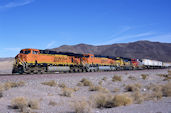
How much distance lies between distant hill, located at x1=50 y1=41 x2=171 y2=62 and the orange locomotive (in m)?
91.9

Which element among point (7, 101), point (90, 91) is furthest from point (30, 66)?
point (7, 101)

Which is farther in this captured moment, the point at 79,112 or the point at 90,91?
the point at 90,91

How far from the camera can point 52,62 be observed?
26.3m

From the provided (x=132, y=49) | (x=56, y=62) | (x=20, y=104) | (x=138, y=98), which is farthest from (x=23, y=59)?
(x=132, y=49)

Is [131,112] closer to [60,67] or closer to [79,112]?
[79,112]

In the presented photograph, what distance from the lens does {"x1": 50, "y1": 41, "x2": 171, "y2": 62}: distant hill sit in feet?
417

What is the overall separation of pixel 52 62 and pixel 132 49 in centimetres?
11525

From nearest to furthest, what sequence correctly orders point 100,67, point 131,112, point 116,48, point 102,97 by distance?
point 131,112, point 102,97, point 100,67, point 116,48

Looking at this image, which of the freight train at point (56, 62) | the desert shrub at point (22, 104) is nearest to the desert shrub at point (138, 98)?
the desert shrub at point (22, 104)

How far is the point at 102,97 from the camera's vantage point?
9.50 m

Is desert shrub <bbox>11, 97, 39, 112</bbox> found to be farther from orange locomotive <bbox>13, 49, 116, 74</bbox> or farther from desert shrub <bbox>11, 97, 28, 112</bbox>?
orange locomotive <bbox>13, 49, 116, 74</bbox>

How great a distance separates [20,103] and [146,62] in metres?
52.5

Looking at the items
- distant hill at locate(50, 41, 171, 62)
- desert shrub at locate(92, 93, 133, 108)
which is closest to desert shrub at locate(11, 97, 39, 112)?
desert shrub at locate(92, 93, 133, 108)

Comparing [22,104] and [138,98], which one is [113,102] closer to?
[138,98]
